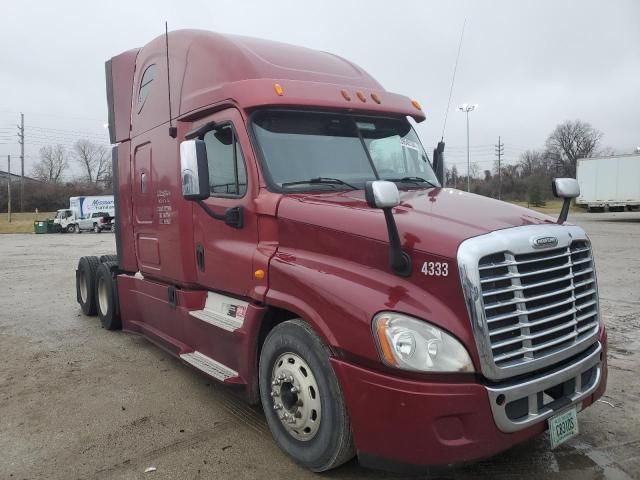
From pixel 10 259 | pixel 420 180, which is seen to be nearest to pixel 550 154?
pixel 10 259

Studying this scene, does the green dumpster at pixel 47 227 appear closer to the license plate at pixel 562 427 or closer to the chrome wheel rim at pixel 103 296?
the chrome wheel rim at pixel 103 296

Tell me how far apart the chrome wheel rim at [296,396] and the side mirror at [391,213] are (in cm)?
92

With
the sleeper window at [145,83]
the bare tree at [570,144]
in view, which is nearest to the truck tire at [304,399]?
the sleeper window at [145,83]

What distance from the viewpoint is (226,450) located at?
3.75 meters

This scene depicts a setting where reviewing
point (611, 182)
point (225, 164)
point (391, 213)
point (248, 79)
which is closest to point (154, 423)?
point (225, 164)

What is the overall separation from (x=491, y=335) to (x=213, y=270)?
2519mm

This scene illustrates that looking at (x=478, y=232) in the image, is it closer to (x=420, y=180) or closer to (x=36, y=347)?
(x=420, y=180)

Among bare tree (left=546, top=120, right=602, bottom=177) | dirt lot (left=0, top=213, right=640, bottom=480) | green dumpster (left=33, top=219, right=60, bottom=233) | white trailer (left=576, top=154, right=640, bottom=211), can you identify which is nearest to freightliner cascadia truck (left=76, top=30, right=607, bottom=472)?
dirt lot (left=0, top=213, right=640, bottom=480)

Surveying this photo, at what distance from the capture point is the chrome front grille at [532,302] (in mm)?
2842

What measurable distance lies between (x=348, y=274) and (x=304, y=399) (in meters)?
0.89

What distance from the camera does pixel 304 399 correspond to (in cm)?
340

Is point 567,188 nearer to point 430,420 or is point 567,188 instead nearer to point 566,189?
point 566,189

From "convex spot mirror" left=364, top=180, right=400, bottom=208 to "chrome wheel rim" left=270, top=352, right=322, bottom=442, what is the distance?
118 centimetres

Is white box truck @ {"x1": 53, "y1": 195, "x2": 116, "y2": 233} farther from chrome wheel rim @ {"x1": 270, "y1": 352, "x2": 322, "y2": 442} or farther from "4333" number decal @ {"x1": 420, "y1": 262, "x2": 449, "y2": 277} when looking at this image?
"4333" number decal @ {"x1": 420, "y1": 262, "x2": 449, "y2": 277}
